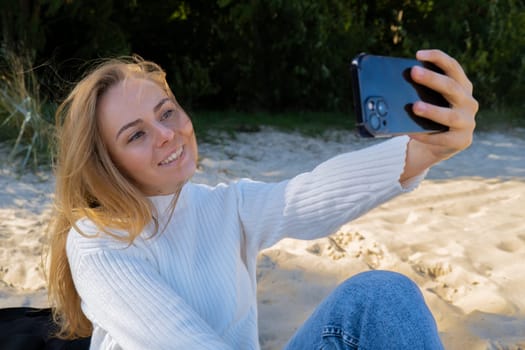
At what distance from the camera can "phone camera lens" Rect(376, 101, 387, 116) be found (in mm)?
1104

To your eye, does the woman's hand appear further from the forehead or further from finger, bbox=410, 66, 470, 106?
the forehead

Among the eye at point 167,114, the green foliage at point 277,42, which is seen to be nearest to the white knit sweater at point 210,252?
the eye at point 167,114

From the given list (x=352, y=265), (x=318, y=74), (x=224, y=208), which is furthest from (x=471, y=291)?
(x=318, y=74)

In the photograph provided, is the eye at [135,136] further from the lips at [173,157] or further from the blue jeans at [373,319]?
the blue jeans at [373,319]

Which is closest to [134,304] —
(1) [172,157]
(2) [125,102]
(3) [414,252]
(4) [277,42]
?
(1) [172,157]

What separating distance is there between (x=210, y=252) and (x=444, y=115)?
0.69 meters

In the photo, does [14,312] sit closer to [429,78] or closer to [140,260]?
[140,260]

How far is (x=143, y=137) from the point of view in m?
1.44

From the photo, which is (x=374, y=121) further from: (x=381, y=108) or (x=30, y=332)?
(x=30, y=332)

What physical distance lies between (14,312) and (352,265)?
1493mm

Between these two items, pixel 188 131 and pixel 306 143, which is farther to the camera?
pixel 306 143

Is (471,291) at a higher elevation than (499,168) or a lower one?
higher

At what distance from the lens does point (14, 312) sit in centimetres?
209

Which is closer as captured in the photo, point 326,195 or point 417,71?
point 417,71
